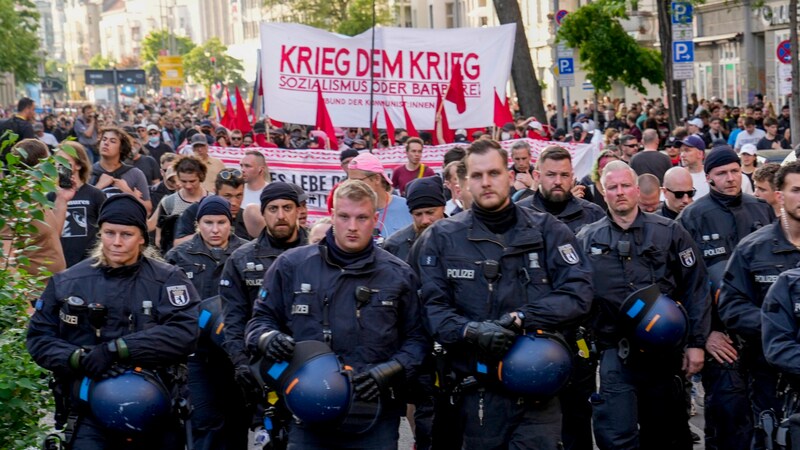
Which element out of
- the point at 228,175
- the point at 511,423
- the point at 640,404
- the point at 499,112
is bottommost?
the point at 640,404

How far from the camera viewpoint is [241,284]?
25.1 ft

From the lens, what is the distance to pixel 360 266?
6.49m

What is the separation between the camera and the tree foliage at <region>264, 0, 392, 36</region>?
73062mm

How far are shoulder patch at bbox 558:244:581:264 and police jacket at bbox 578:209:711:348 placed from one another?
1.31 metres

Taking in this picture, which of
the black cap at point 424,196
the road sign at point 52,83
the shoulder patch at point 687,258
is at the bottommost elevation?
the shoulder patch at point 687,258

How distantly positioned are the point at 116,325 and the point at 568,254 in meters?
2.13

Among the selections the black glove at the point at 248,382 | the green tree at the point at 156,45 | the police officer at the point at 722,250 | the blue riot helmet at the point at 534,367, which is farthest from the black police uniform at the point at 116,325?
the green tree at the point at 156,45

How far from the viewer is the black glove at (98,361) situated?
6512 millimetres

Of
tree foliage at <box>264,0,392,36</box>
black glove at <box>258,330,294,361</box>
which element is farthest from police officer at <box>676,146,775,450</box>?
tree foliage at <box>264,0,392,36</box>

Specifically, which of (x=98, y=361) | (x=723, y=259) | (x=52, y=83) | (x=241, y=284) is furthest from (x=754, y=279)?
(x=52, y=83)

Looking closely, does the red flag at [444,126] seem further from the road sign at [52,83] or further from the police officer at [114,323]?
the road sign at [52,83]

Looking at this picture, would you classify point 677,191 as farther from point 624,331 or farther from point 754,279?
point 754,279

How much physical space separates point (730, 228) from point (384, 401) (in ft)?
11.2

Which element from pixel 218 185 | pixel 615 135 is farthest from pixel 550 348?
pixel 615 135
